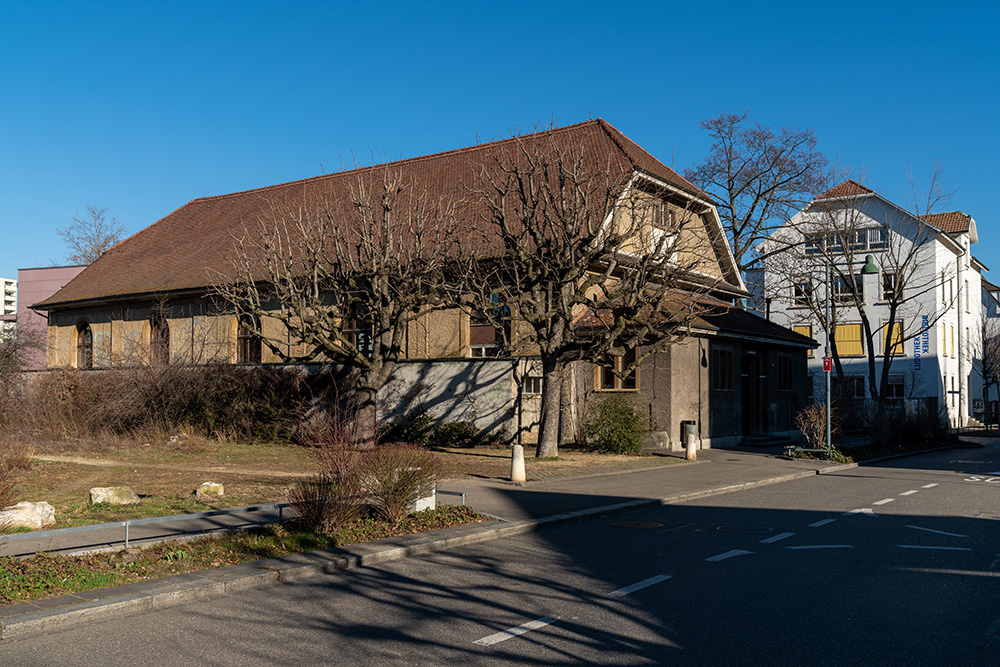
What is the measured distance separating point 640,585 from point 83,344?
118ft

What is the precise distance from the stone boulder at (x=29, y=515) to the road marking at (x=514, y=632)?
21.4 ft

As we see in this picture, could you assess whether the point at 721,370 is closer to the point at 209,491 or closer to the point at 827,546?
the point at 827,546

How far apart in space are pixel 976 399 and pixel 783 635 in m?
64.1

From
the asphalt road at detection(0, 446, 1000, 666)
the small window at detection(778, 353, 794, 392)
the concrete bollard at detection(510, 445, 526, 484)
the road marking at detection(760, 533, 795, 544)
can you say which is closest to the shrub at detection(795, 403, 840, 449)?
the small window at detection(778, 353, 794, 392)

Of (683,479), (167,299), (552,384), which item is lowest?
(683,479)

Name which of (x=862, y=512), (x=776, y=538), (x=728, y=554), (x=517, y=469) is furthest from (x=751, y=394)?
(x=728, y=554)

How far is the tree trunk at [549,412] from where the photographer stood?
2062 centimetres

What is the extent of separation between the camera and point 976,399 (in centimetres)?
6138

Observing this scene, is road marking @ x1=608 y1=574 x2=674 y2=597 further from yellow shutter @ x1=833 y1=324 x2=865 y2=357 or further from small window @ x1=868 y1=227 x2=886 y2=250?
yellow shutter @ x1=833 y1=324 x2=865 y2=357

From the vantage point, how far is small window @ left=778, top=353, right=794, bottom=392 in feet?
100

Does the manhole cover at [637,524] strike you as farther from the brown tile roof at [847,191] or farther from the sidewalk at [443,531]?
the brown tile roof at [847,191]

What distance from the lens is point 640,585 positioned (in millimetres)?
7902

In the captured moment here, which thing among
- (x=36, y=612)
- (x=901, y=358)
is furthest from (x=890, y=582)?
(x=901, y=358)

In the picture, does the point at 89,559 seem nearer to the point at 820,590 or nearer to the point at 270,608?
the point at 270,608
